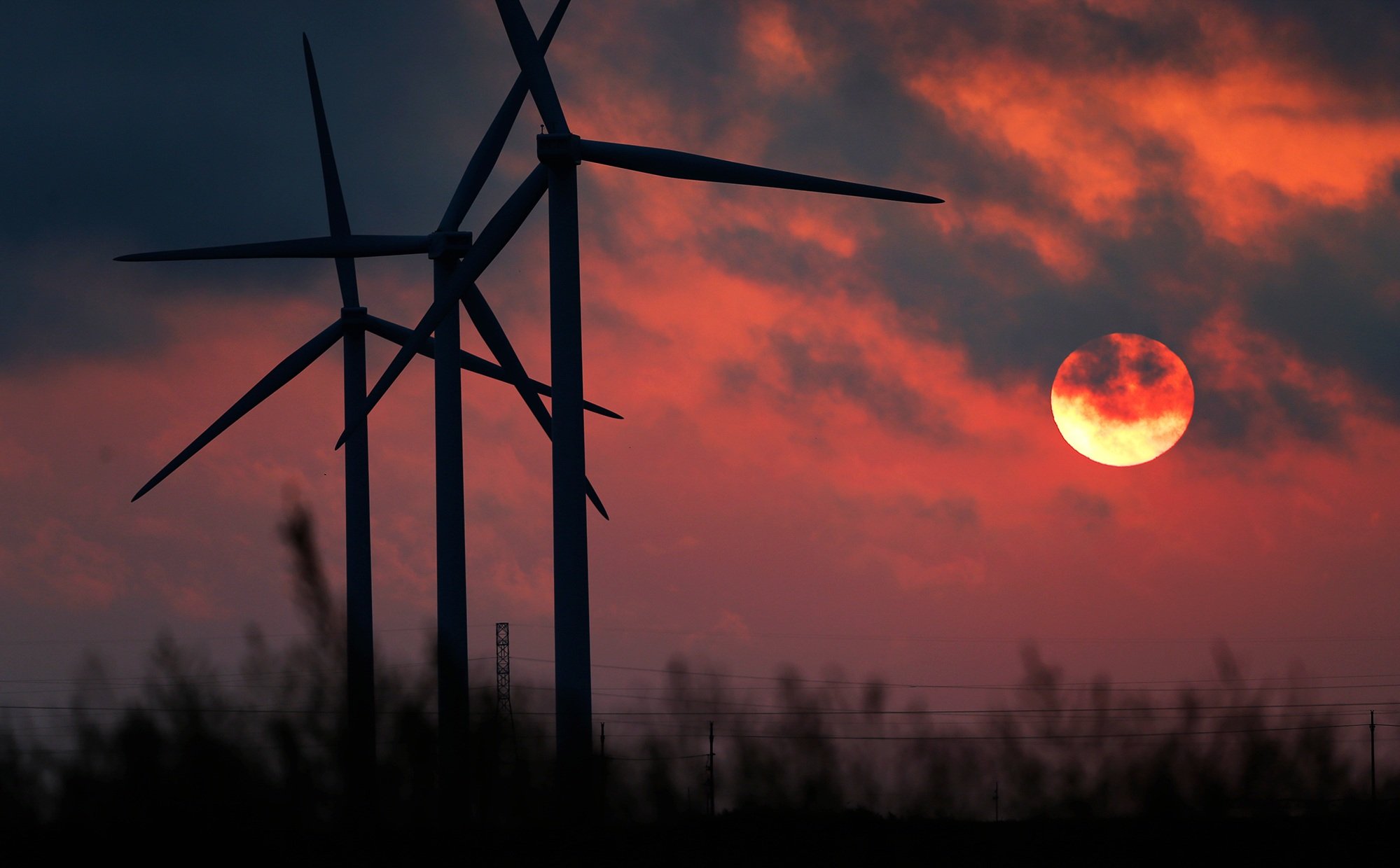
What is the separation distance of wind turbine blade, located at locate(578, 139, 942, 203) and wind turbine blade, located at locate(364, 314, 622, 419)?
8.96 meters

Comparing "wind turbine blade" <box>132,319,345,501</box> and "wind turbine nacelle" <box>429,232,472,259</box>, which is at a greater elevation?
"wind turbine nacelle" <box>429,232,472,259</box>

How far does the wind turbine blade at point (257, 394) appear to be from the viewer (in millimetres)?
60219

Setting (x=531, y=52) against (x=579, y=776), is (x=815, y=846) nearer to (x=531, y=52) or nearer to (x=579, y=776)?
(x=579, y=776)

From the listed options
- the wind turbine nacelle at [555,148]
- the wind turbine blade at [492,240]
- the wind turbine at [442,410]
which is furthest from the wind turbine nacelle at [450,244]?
the wind turbine nacelle at [555,148]

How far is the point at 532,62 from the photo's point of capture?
52500mm

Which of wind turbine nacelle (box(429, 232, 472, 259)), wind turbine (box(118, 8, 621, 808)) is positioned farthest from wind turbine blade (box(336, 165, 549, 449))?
wind turbine nacelle (box(429, 232, 472, 259))

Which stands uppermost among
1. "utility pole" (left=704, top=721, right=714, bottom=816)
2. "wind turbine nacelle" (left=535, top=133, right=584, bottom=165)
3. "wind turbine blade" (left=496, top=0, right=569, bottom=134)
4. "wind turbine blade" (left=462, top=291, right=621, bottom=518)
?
"wind turbine blade" (left=496, top=0, right=569, bottom=134)

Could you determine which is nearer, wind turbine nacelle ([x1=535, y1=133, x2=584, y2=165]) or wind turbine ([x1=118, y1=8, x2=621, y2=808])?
wind turbine nacelle ([x1=535, y1=133, x2=584, y2=165])

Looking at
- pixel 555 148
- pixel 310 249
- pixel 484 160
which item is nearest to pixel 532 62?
pixel 555 148

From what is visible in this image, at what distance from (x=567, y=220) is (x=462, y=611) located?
1621 cm

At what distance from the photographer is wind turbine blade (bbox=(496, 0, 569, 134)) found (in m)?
51.8

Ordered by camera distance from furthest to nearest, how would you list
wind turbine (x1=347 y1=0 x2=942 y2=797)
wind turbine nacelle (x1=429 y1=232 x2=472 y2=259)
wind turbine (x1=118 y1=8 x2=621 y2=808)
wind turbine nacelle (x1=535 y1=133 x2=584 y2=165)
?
wind turbine nacelle (x1=429 y1=232 x2=472 y2=259) → wind turbine (x1=118 y1=8 x2=621 y2=808) → wind turbine nacelle (x1=535 y1=133 x2=584 y2=165) → wind turbine (x1=347 y1=0 x2=942 y2=797)

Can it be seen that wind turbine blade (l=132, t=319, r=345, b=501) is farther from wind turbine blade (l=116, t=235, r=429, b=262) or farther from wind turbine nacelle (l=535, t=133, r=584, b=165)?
wind turbine nacelle (l=535, t=133, r=584, b=165)

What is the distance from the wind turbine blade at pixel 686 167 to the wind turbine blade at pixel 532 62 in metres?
1.25
